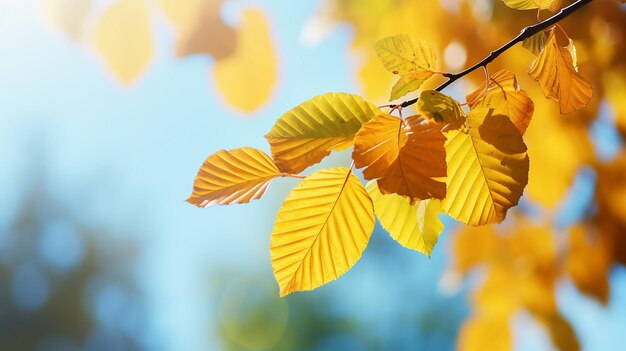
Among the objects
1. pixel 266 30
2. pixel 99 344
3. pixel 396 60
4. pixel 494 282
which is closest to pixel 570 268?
pixel 494 282

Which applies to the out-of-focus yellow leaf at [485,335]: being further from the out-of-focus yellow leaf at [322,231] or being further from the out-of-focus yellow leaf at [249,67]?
the out-of-focus yellow leaf at [322,231]

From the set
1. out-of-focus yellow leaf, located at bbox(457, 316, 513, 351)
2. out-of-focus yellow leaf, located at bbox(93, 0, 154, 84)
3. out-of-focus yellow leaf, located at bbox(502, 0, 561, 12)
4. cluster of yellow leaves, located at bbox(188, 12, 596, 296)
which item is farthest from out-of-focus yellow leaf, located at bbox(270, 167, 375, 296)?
out-of-focus yellow leaf, located at bbox(457, 316, 513, 351)

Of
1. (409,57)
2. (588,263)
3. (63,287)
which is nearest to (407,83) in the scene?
(409,57)

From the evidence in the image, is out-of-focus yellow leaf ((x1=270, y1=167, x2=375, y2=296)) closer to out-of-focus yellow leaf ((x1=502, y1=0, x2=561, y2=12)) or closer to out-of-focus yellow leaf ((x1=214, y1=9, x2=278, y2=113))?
out-of-focus yellow leaf ((x1=502, y1=0, x2=561, y2=12))

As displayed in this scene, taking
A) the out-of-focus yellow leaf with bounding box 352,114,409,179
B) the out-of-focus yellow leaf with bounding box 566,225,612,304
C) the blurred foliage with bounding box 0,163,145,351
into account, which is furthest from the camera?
the blurred foliage with bounding box 0,163,145,351

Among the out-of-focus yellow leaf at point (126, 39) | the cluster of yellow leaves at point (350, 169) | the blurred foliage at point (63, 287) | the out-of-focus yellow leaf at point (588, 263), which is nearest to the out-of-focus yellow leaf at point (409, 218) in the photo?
the cluster of yellow leaves at point (350, 169)

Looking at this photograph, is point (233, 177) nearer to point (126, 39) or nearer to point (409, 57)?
point (409, 57)

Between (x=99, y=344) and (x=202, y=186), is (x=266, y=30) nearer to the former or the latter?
(x=202, y=186)
